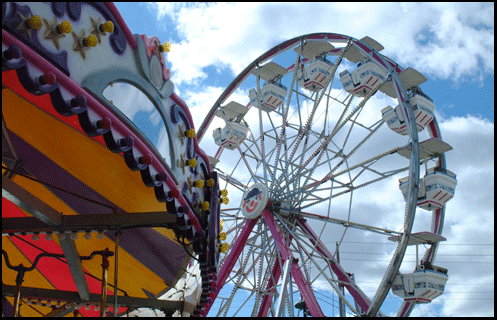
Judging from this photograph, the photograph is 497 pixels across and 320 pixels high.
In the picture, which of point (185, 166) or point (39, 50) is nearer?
point (39, 50)

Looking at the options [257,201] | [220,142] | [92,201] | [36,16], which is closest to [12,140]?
[92,201]

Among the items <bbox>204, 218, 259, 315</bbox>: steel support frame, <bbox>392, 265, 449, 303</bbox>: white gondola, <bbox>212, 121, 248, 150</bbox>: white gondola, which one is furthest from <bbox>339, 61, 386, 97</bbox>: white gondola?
<bbox>392, 265, 449, 303</bbox>: white gondola

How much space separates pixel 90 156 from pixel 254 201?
7.59 m

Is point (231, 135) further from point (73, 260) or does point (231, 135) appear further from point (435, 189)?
point (73, 260)

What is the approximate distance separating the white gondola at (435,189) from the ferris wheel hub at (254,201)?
328 cm

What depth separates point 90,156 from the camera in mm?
4617

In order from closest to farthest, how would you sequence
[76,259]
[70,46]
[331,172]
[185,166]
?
[70,46] < [185,166] < [76,259] < [331,172]

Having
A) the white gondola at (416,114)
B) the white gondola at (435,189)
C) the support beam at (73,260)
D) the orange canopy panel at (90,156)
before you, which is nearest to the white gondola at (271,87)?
the white gondola at (416,114)

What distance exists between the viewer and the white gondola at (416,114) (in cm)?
1057

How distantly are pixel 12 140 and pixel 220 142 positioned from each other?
974 centimetres

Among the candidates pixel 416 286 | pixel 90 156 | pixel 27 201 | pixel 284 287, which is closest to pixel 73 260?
pixel 27 201

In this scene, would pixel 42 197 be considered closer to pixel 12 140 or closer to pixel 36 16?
pixel 12 140

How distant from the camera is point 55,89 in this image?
122 inches

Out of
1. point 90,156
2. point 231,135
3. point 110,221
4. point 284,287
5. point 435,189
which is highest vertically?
point 231,135
